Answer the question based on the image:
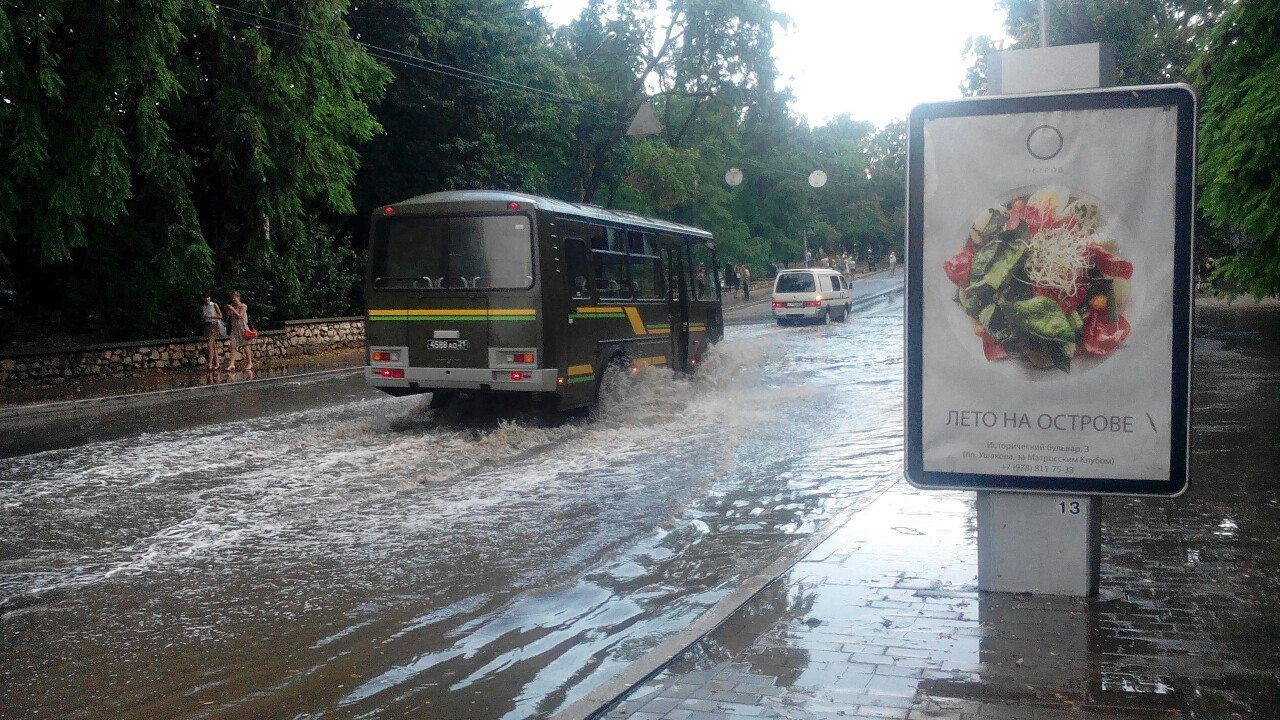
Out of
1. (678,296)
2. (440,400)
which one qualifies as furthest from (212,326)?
(678,296)

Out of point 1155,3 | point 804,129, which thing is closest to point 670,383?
point 1155,3

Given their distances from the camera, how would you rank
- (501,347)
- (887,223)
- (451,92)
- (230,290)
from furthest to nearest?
1. (887,223)
2. (451,92)
3. (230,290)
4. (501,347)

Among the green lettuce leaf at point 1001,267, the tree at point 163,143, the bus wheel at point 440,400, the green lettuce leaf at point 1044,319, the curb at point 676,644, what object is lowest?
the curb at point 676,644

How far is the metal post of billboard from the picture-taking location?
5.86m

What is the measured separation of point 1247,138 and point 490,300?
897 centimetres

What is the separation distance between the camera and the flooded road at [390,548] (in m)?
5.53

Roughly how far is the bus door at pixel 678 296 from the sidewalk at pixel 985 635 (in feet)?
32.3

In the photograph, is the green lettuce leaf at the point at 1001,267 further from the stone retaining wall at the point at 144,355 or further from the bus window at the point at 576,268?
the stone retaining wall at the point at 144,355

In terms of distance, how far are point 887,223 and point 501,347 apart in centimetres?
10793

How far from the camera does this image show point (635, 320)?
635 inches

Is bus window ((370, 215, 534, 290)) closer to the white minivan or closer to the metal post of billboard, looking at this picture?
the metal post of billboard

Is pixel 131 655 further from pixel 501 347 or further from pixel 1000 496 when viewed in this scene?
pixel 501 347

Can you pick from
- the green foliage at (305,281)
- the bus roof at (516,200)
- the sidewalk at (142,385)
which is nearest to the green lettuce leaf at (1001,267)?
the bus roof at (516,200)

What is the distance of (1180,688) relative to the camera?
15.6 ft
